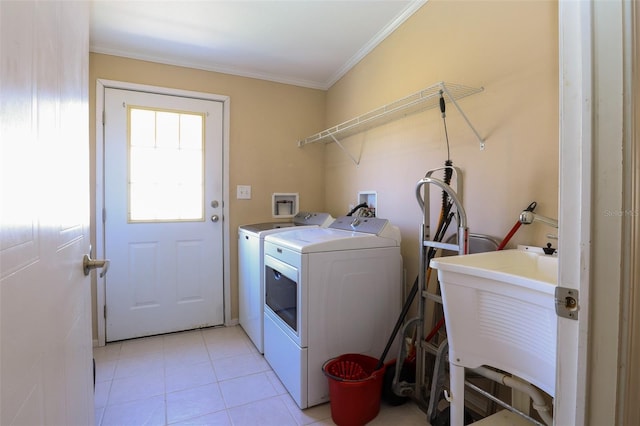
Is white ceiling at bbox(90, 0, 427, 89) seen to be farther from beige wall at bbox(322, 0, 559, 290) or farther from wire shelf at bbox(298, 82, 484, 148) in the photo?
wire shelf at bbox(298, 82, 484, 148)

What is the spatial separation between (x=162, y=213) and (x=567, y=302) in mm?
2797

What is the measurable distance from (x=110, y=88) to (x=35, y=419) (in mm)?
2653

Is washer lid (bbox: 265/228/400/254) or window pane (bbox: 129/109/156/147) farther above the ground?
window pane (bbox: 129/109/156/147)

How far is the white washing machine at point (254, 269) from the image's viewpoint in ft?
7.59

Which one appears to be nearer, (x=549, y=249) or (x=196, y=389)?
(x=549, y=249)

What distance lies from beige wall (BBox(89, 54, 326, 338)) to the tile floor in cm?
A: 62

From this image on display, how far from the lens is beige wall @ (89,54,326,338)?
9.20ft

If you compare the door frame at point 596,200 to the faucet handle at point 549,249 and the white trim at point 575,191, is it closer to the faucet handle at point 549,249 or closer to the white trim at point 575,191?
the white trim at point 575,191

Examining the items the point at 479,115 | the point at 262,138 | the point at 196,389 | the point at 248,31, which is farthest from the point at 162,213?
the point at 479,115

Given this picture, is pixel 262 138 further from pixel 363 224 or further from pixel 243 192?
pixel 363 224

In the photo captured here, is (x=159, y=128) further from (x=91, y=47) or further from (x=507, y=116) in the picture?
(x=507, y=116)

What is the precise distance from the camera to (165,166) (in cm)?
267

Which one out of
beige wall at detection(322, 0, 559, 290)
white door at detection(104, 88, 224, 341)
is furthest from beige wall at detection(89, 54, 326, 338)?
beige wall at detection(322, 0, 559, 290)

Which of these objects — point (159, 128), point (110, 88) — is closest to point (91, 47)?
point (110, 88)
